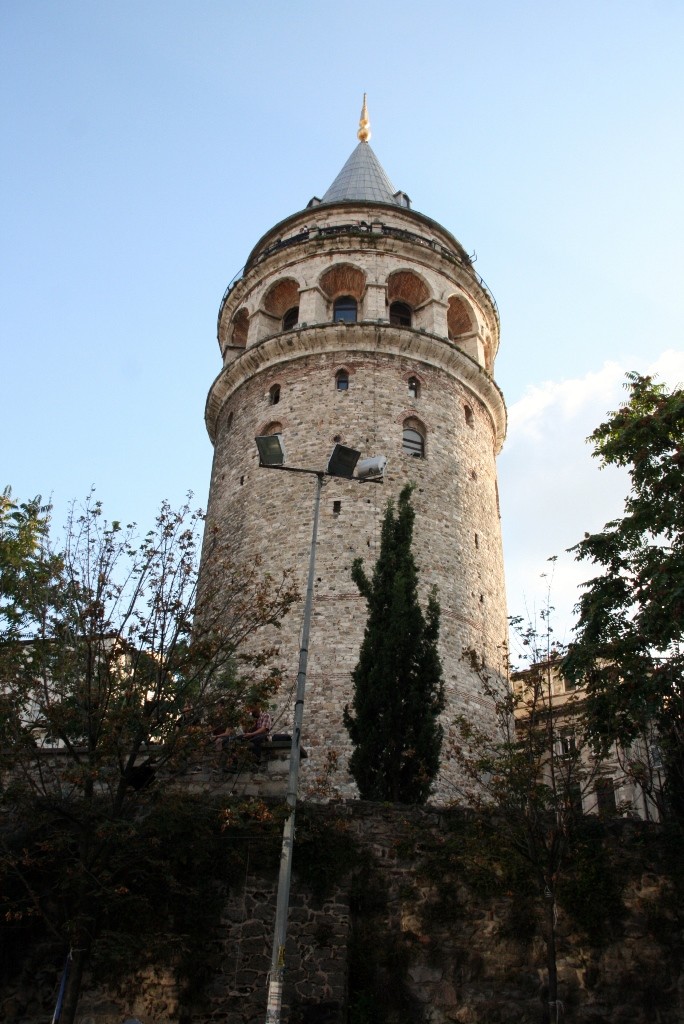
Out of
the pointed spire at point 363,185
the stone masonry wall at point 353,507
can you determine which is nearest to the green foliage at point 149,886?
the stone masonry wall at point 353,507

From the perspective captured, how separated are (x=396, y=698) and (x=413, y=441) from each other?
33.8ft

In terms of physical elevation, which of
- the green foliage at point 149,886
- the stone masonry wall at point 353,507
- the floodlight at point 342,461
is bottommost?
the green foliage at point 149,886

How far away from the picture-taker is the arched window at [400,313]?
28.3 meters

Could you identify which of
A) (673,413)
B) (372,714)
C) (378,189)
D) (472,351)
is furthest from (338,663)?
(378,189)

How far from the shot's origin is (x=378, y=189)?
3256 cm

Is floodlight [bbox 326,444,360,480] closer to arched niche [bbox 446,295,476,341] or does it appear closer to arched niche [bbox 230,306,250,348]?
arched niche [bbox 446,295,476,341]

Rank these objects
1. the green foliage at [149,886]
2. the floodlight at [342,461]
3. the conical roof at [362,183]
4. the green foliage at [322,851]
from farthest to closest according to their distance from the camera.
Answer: the conical roof at [362,183], the floodlight at [342,461], the green foliage at [322,851], the green foliage at [149,886]

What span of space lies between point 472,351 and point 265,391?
22.5 ft

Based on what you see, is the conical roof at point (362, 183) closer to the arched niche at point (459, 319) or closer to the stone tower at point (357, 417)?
the stone tower at point (357, 417)

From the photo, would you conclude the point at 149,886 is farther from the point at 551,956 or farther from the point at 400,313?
the point at 400,313

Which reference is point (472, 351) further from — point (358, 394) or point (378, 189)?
point (378, 189)

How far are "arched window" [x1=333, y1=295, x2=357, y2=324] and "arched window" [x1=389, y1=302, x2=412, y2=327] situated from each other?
46.6 inches

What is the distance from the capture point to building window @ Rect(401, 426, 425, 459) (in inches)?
945

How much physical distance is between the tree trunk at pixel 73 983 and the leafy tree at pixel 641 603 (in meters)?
7.41
